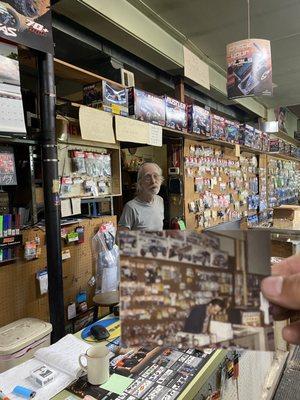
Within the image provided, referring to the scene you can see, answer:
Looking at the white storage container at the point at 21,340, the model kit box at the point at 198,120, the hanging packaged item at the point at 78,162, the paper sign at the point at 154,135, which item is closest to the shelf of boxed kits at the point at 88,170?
the hanging packaged item at the point at 78,162

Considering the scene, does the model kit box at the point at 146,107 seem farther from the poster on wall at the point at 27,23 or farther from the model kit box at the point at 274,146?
the model kit box at the point at 274,146

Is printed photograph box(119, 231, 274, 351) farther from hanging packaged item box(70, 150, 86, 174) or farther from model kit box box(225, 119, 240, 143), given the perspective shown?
model kit box box(225, 119, 240, 143)

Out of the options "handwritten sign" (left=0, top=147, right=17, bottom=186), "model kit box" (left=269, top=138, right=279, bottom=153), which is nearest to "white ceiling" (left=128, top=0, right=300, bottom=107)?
"handwritten sign" (left=0, top=147, right=17, bottom=186)

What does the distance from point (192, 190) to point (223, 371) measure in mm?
2675

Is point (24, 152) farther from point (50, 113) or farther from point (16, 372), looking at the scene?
point (16, 372)

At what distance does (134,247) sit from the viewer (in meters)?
0.62

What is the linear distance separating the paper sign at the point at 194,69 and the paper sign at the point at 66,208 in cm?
176

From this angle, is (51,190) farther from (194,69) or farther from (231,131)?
(231,131)

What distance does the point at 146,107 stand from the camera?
8.86ft

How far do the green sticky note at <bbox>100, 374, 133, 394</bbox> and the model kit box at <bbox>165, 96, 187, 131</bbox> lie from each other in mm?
2318

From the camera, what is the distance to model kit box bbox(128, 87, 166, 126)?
2.56 meters

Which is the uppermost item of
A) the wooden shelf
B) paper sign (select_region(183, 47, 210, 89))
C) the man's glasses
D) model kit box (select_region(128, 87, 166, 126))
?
paper sign (select_region(183, 47, 210, 89))

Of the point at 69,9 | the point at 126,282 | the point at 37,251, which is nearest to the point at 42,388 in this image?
the point at 126,282

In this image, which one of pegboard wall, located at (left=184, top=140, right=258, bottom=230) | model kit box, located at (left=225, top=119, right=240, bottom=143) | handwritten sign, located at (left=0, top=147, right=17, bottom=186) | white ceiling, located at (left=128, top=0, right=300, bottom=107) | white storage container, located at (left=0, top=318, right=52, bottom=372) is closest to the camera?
white storage container, located at (left=0, top=318, right=52, bottom=372)
